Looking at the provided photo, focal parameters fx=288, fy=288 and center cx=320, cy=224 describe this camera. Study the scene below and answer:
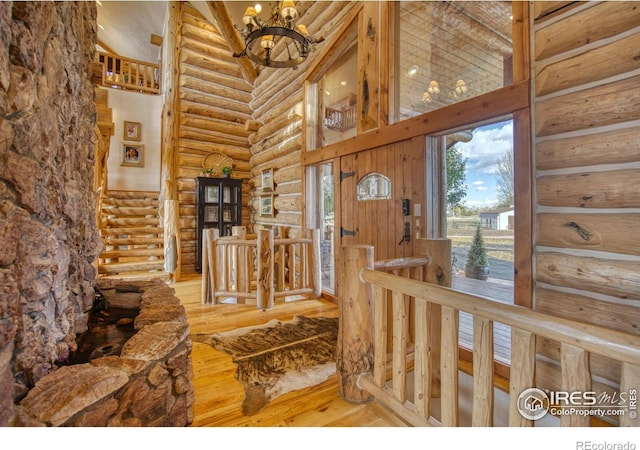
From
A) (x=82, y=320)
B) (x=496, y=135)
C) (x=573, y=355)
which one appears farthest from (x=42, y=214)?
(x=496, y=135)

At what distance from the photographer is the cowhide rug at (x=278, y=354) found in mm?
1931

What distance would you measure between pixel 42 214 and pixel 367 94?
3.05m

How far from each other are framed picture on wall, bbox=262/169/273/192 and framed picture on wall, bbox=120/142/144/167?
3.42m

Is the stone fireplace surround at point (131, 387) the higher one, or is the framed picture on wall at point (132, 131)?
the framed picture on wall at point (132, 131)

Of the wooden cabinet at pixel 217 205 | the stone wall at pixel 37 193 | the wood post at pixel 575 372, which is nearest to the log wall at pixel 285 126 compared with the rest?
the wooden cabinet at pixel 217 205

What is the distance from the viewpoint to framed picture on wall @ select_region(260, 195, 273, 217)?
557 centimetres

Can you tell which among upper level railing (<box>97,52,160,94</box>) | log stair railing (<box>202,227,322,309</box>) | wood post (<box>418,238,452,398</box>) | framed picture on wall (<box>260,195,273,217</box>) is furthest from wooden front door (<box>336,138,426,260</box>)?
upper level railing (<box>97,52,160,94</box>)

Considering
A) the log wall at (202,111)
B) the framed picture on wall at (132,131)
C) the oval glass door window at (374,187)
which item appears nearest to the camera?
the oval glass door window at (374,187)

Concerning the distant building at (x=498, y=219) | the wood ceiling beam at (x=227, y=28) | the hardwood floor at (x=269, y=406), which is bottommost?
the hardwood floor at (x=269, y=406)

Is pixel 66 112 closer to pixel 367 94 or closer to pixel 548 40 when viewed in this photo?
pixel 367 94

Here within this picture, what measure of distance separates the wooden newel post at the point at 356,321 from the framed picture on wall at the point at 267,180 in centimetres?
392

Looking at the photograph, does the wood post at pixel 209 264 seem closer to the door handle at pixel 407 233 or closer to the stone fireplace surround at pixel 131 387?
the stone fireplace surround at pixel 131 387

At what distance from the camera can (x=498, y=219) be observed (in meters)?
2.29

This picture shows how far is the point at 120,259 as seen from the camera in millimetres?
5199
